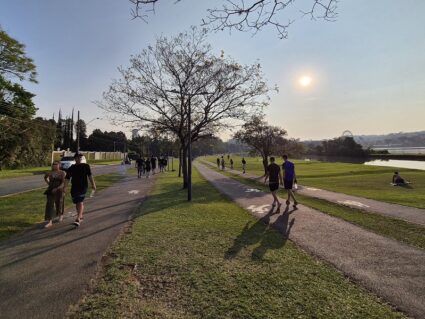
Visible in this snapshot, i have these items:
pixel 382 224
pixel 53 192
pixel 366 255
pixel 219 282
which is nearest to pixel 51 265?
pixel 219 282

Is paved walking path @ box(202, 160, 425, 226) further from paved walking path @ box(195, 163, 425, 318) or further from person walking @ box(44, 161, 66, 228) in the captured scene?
person walking @ box(44, 161, 66, 228)

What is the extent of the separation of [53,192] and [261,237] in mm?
5421

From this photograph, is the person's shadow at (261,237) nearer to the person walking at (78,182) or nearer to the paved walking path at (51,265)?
the paved walking path at (51,265)

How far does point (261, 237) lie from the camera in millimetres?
7379

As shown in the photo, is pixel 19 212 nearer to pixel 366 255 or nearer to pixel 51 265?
pixel 51 265

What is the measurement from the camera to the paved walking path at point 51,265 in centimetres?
399

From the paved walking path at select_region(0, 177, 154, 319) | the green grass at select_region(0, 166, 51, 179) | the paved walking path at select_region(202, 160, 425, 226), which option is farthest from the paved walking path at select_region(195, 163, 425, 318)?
the green grass at select_region(0, 166, 51, 179)

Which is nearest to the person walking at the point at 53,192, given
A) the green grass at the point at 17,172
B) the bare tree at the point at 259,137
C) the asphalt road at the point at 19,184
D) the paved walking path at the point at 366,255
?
the paved walking path at the point at 366,255

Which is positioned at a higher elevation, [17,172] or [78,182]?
[78,182]

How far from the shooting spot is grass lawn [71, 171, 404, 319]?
3816mm

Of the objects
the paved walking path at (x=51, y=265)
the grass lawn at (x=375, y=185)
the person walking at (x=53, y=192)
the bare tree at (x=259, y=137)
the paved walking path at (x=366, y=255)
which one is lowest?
the grass lawn at (x=375, y=185)

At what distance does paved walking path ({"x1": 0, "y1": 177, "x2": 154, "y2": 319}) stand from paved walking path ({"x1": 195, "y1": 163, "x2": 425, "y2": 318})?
12.8ft

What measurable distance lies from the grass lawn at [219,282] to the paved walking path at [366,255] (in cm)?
31

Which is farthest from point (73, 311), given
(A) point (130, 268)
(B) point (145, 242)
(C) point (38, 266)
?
(B) point (145, 242)
